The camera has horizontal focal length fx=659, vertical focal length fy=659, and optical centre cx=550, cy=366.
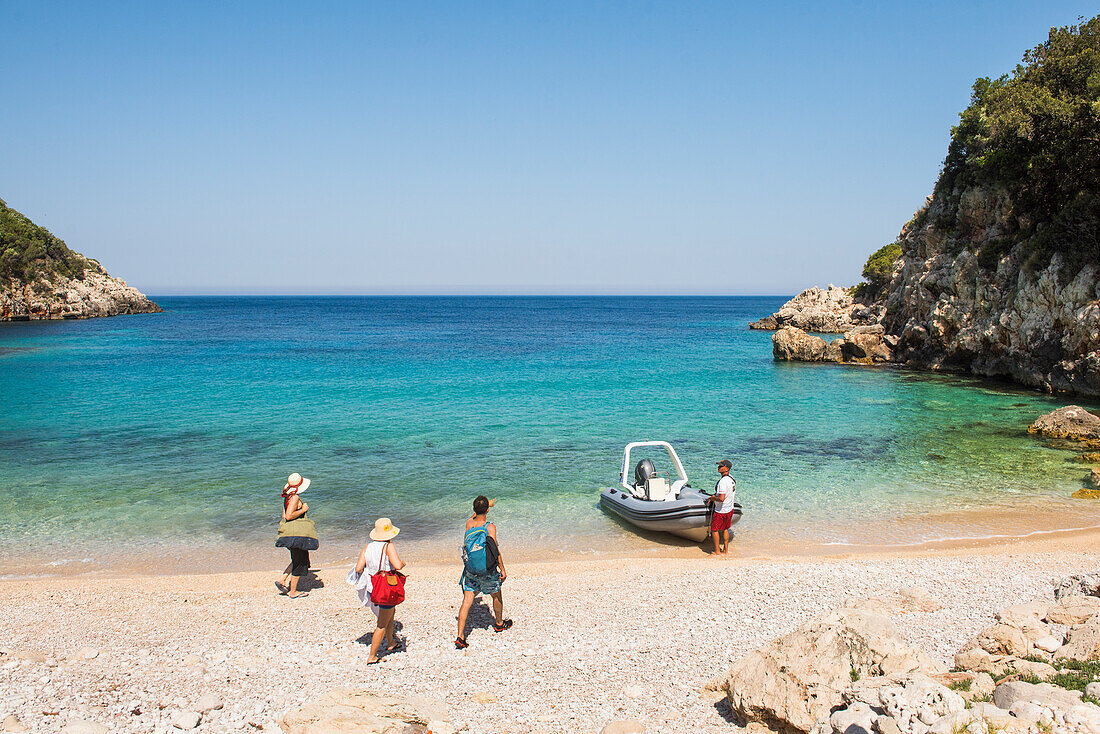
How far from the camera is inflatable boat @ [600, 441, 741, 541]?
12641mm

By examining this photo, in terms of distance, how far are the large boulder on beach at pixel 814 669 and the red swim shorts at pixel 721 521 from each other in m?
5.79

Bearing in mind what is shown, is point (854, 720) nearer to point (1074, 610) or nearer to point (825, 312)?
point (1074, 610)

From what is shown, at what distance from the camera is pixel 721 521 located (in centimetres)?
1237

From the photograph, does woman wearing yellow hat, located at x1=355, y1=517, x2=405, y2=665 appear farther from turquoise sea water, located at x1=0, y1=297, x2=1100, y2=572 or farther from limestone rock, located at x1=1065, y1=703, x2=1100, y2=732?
limestone rock, located at x1=1065, y1=703, x2=1100, y2=732

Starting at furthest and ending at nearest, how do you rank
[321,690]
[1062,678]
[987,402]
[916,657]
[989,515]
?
[987,402] → [989,515] → [321,690] → [916,657] → [1062,678]

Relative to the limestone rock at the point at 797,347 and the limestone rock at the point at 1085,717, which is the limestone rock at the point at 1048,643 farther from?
the limestone rock at the point at 797,347

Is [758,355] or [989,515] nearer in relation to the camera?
[989,515]

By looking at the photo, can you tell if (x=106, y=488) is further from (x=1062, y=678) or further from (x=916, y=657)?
(x=1062, y=678)

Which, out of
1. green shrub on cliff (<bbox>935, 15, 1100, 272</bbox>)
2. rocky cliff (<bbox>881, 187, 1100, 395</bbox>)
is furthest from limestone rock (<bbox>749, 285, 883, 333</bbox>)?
green shrub on cliff (<bbox>935, 15, 1100, 272</bbox>)

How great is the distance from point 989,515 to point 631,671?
1102 centimetres

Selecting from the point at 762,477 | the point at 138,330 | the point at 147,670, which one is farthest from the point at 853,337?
the point at 138,330

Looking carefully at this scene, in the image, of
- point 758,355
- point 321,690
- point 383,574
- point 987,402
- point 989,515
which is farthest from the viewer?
point 758,355

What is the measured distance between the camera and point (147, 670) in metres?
7.70

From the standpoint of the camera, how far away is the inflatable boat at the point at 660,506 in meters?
12.6
